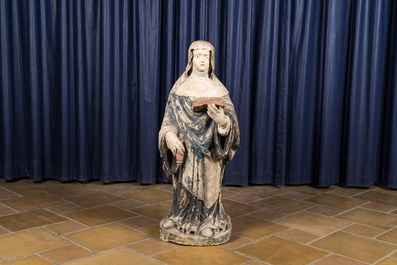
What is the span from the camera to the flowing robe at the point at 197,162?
3238 mm

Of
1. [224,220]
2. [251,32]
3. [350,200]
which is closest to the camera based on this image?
[224,220]

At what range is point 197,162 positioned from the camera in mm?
3260

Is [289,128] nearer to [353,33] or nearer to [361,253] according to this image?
[353,33]

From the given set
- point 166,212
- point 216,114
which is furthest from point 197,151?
point 166,212

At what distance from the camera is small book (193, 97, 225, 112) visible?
3102 millimetres

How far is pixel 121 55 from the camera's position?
4.96 metres

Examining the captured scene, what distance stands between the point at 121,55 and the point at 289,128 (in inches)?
77.5

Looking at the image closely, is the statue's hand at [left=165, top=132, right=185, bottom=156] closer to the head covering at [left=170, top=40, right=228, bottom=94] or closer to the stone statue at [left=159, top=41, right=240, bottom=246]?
the stone statue at [left=159, top=41, right=240, bottom=246]

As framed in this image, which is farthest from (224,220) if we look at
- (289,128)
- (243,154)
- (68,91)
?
(68,91)

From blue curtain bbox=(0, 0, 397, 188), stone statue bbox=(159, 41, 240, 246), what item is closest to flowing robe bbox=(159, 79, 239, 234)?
stone statue bbox=(159, 41, 240, 246)

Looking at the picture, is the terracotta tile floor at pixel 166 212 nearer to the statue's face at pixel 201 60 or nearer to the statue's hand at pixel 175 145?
the statue's hand at pixel 175 145

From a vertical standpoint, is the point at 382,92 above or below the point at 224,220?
above

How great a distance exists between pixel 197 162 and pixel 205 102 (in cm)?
43

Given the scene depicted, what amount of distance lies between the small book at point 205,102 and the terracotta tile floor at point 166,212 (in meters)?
0.98
